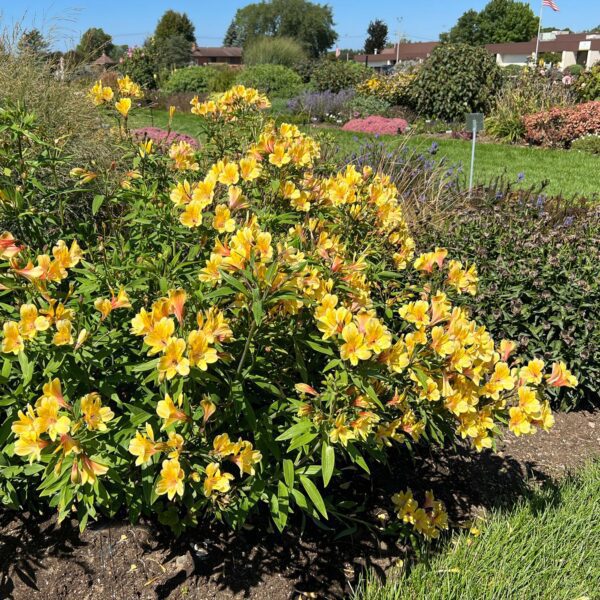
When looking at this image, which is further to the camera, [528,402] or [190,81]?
A: [190,81]

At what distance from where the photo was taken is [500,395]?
6.52ft

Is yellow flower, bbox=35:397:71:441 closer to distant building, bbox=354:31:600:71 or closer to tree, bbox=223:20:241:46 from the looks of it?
distant building, bbox=354:31:600:71

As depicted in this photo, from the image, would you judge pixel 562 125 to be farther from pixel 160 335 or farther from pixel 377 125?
pixel 160 335

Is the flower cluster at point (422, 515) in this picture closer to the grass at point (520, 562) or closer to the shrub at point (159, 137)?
the grass at point (520, 562)


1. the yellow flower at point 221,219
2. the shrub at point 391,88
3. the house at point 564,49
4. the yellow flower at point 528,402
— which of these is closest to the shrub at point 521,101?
the shrub at point 391,88

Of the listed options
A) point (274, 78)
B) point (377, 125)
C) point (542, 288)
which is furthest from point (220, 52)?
point (542, 288)

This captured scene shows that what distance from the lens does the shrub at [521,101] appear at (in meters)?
12.3

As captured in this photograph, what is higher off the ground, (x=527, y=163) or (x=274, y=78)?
(x=274, y=78)

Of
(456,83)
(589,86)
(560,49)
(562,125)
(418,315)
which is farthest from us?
(560,49)

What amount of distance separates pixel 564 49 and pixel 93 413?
51695mm

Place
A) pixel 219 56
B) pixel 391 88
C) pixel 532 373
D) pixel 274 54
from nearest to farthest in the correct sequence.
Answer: pixel 532 373 → pixel 391 88 → pixel 274 54 → pixel 219 56

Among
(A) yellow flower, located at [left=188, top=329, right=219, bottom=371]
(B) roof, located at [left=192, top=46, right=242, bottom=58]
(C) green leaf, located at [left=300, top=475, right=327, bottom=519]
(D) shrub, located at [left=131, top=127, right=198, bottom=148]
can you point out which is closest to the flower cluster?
(C) green leaf, located at [left=300, top=475, right=327, bottom=519]

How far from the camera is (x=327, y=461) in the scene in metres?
1.65

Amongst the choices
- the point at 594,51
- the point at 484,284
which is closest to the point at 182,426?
the point at 484,284
